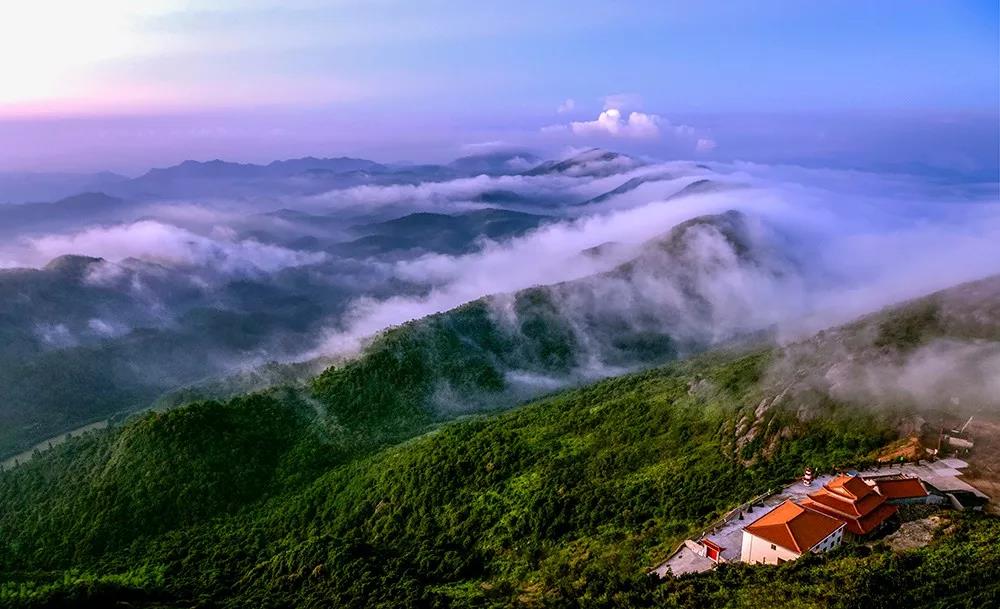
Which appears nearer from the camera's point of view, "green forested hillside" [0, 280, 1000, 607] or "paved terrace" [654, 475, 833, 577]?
"green forested hillside" [0, 280, 1000, 607]

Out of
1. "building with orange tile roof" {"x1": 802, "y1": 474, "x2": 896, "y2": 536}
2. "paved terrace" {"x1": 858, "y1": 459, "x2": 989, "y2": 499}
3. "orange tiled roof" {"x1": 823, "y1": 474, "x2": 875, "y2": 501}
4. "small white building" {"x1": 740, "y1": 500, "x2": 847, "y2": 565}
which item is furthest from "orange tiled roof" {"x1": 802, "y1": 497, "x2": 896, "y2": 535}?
"paved terrace" {"x1": 858, "y1": 459, "x2": 989, "y2": 499}

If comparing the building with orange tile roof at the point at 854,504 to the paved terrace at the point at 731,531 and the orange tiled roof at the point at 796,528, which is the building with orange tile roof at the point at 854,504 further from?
the paved terrace at the point at 731,531

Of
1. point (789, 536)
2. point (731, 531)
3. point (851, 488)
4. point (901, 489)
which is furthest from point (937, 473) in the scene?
point (731, 531)

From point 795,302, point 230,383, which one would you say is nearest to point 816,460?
point 795,302

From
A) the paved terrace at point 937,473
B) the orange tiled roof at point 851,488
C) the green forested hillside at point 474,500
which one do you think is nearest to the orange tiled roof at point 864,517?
the orange tiled roof at point 851,488

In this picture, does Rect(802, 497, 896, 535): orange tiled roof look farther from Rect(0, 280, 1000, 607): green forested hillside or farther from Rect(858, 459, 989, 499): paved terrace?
Rect(858, 459, 989, 499): paved terrace

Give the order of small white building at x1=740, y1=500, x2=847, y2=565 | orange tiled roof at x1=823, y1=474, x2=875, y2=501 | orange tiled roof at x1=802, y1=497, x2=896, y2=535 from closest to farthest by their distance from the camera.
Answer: small white building at x1=740, y1=500, x2=847, y2=565 < orange tiled roof at x1=802, y1=497, x2=896, y2=535 < orange tiled roof at x1=823, y1=474, x2=875, y2=501
